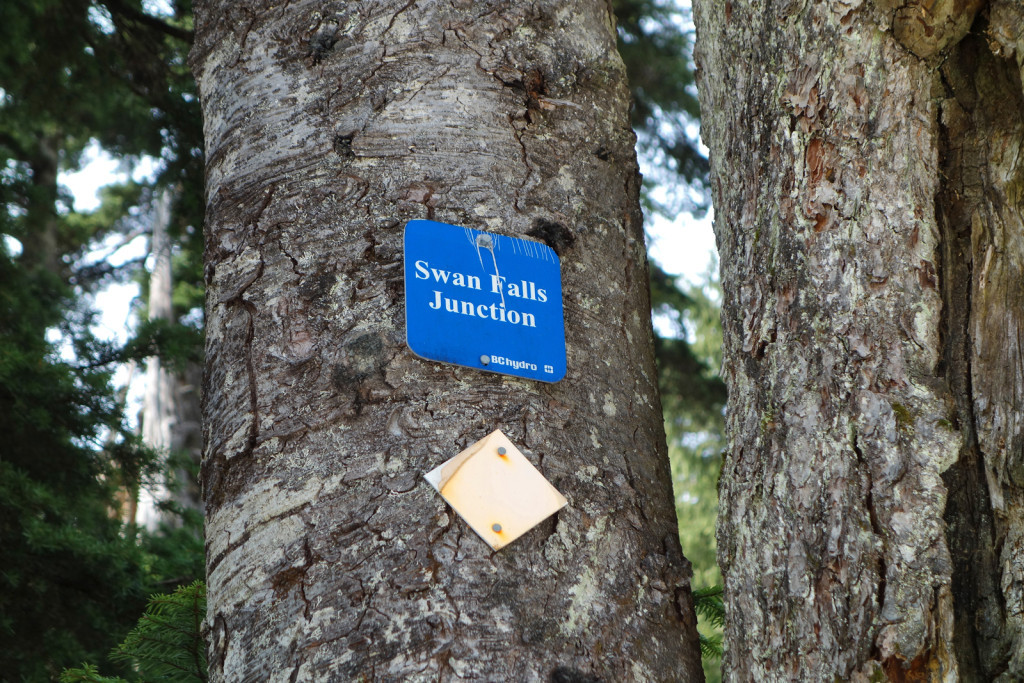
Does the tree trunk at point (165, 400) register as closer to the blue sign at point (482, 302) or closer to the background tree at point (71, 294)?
the background tree at point (71, 294)

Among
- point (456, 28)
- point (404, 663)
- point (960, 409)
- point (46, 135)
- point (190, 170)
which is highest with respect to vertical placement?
point (46, 135)

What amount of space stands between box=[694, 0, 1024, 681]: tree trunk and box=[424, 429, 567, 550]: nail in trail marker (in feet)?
1.04

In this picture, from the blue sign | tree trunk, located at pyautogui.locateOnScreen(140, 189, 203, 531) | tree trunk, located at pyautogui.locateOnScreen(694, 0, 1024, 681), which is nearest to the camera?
tree trunk, located at pyautogui.locateOnScreen(694, 0, 1024, 681)

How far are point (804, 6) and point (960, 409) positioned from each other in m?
0.75

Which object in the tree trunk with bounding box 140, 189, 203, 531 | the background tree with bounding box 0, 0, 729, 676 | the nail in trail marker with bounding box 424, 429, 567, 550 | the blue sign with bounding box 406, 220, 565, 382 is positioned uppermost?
the tree trunk with bounding box 140, 189, 203, 531

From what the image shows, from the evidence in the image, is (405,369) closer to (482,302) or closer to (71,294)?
(482,302)

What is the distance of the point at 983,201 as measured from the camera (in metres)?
1.51

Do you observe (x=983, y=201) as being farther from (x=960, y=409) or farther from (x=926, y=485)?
(x=926, y=485)

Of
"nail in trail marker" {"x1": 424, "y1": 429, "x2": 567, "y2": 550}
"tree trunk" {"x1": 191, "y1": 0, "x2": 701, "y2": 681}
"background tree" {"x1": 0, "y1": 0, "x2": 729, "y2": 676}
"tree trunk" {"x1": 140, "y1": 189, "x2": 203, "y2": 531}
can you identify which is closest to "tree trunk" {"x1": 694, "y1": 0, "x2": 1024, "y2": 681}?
"tree trunk" {"x1": 191, "y1": 0, "x2": 701, "y2": 681}

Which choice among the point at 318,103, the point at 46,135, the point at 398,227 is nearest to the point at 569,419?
the point at 398,227

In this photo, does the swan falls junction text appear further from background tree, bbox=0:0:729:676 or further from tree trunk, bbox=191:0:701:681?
background tree, bbox=0:0:729:676

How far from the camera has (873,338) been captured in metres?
1.35

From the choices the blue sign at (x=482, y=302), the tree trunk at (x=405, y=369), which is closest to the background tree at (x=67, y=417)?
the tree trunk at (x=405, y=369)

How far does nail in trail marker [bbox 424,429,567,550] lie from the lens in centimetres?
134
